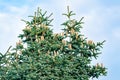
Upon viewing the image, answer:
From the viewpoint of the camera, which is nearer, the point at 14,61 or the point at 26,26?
the point at 14,61

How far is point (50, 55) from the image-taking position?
2584 centimetres

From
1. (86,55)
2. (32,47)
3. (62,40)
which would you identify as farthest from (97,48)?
(32,47)

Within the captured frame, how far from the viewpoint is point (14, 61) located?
2466 centimetres

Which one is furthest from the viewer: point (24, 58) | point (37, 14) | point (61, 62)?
point (37, 14)

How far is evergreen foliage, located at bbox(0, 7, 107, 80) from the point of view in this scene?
23.7 m

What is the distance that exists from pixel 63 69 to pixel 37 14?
211 inches

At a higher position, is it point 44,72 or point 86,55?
point 86,55

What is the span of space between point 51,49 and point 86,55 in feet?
8.37

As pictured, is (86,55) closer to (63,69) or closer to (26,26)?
(63,69)

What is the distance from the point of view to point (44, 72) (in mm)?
23891

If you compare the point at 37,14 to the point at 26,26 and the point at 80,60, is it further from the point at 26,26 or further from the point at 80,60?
the point at 80,60

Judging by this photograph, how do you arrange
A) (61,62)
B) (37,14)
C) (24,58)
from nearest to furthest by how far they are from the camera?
(61,62) → (24,58) → (37,14)

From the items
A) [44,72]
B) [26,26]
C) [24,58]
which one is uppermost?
[26,26]

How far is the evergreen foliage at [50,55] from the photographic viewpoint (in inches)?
933
